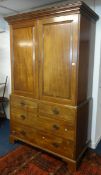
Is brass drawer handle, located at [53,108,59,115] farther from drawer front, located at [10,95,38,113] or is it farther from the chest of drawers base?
drawer front, located at [10,95,38,113]

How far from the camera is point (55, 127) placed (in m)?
2.28

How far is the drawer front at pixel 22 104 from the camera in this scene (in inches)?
97.9

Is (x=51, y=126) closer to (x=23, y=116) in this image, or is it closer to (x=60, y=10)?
(x=23, y=116)

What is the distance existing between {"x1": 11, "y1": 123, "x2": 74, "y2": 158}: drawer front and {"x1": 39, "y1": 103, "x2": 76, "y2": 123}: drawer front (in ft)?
0.93

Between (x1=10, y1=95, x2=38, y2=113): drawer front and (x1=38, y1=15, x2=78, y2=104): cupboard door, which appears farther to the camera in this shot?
(x1=10, y1=95, x2=38, y2=113): drawer front

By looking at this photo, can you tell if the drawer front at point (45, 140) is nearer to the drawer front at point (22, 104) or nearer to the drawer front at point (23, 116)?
the drawer front at point (23, 116)

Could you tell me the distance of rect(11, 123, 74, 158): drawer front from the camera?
2.21 m

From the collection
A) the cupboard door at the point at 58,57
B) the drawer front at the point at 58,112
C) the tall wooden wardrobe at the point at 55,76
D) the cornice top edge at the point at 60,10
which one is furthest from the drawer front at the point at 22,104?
the cornice top edge at the point at 60,10

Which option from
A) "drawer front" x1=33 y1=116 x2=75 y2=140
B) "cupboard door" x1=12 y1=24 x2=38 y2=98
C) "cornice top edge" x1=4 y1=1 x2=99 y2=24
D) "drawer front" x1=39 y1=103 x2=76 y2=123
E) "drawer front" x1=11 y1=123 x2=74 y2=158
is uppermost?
"cornice top edge" x1=4 y1=1 x2=99 y2=24

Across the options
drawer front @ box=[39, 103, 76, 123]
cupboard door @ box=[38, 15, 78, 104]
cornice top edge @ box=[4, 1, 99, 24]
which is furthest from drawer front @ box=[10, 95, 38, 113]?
cornice top edge @ box=[4, 1, 99, 24]

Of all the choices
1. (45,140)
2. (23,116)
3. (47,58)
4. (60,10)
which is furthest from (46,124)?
(60,10)

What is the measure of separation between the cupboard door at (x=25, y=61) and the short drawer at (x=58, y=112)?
242mm

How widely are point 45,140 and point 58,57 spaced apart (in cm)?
119

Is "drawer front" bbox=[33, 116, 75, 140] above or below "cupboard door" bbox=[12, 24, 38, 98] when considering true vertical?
below
